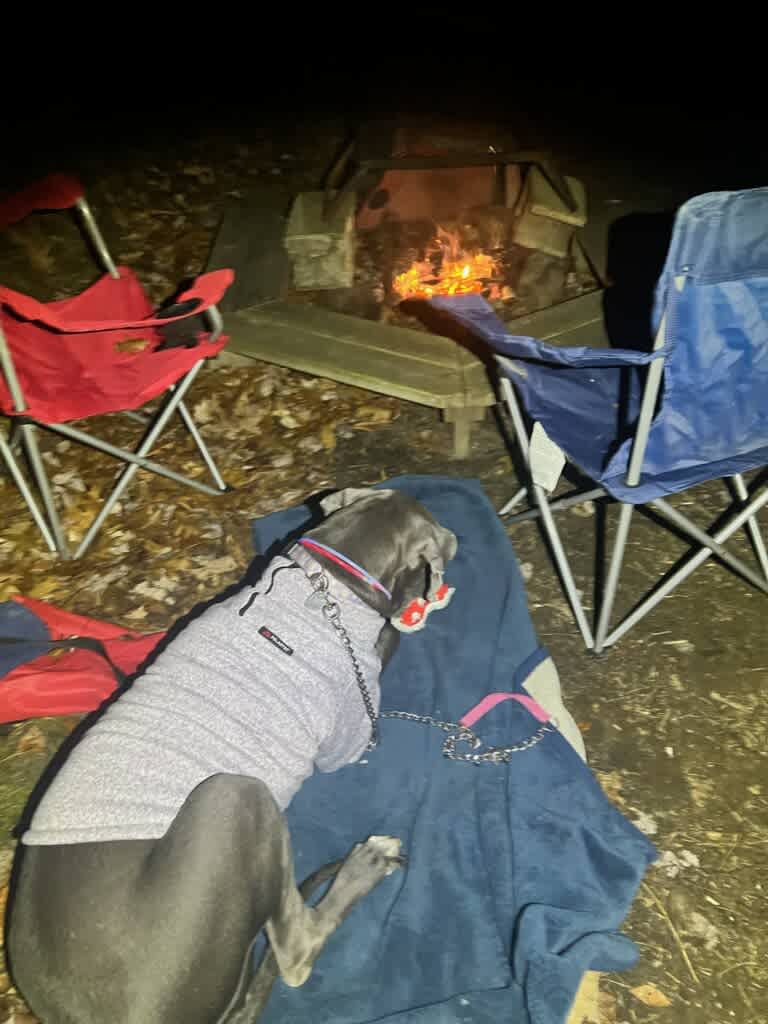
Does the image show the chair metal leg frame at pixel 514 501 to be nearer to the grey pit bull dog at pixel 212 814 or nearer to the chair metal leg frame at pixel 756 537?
the chair metal leg frame at pixel 756 537

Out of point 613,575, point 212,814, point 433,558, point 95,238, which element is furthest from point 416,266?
point 212,814

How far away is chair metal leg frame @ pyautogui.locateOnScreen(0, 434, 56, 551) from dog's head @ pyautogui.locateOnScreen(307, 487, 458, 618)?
1414mm

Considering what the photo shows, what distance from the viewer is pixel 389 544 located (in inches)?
96.7

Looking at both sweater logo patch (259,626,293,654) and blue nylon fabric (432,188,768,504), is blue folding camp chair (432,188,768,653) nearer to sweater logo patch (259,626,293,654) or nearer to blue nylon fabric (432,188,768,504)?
blue nylon fabric (432,188,768,504)

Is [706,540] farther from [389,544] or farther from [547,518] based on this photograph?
[389,544]

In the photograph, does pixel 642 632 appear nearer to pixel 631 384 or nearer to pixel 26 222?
pixel 631 384

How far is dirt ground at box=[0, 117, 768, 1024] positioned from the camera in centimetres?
233

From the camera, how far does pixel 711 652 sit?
9.87ft

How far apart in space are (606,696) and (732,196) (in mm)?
1635

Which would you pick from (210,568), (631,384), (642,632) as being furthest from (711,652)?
(210,568)

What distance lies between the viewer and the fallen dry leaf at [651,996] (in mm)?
2195

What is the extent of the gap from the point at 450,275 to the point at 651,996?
3.51m

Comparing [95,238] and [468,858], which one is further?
[95,238]

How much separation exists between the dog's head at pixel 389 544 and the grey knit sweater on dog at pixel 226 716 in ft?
0.35
